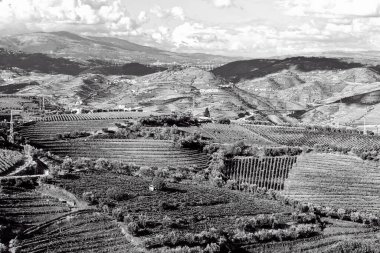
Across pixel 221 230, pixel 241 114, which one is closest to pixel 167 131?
pixel 221 230

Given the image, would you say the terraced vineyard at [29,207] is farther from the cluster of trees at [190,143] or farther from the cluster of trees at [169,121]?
the cluster of trees at [169,121]

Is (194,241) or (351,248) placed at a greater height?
(194,241)

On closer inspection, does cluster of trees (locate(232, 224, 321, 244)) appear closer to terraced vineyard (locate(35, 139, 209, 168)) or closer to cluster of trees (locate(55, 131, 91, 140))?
terraced vineyard (locate(35, 139, 209, 168))

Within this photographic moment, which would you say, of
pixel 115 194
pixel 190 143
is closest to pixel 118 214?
pixel 115 194

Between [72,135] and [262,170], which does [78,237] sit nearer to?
[262,170]

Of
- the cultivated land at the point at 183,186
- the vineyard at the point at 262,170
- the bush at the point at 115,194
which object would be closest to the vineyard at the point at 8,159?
the cultivated land at the point at 183,186
